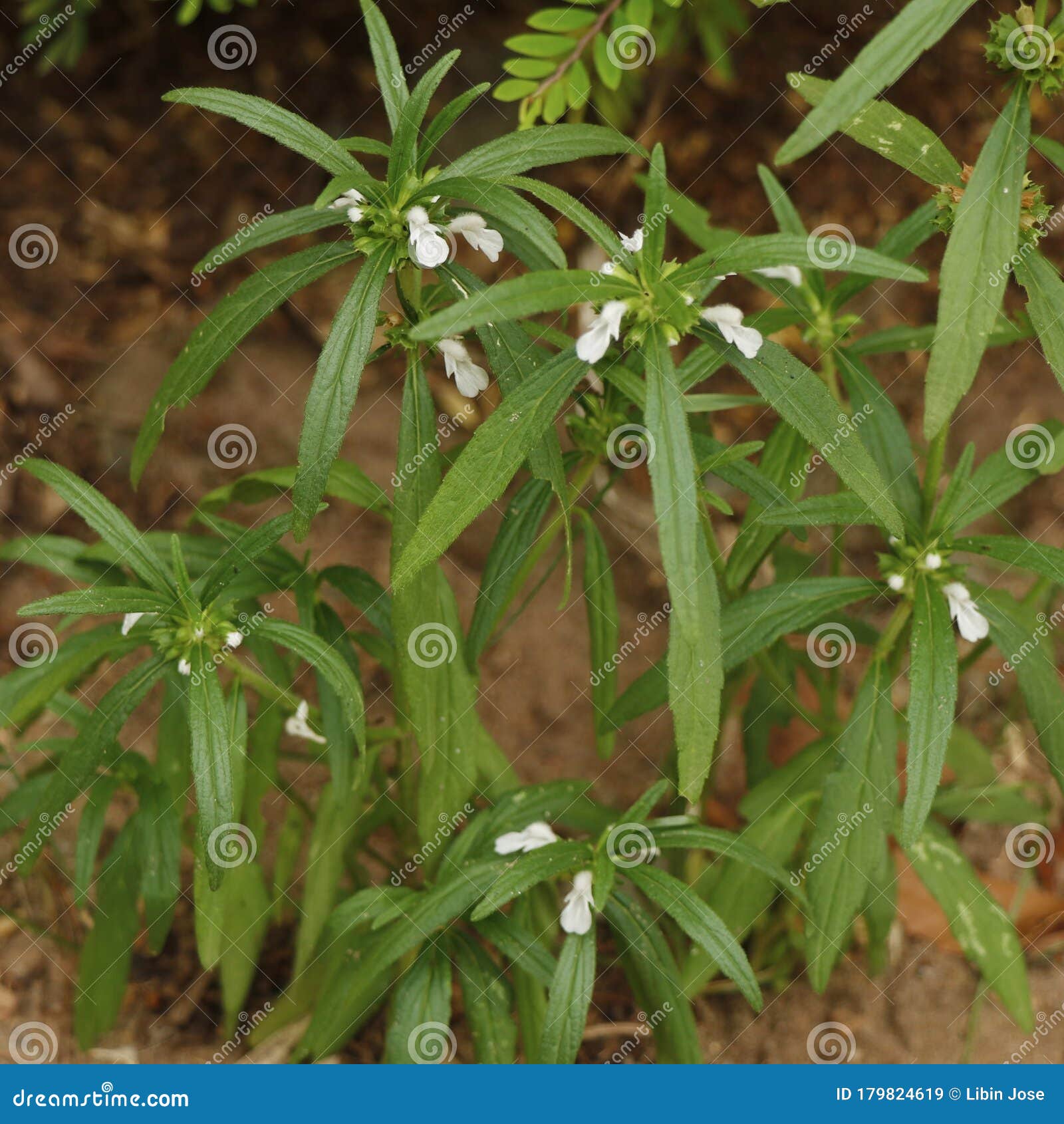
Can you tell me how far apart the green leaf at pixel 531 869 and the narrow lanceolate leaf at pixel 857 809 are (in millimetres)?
508

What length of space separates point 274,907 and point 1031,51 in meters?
2.64

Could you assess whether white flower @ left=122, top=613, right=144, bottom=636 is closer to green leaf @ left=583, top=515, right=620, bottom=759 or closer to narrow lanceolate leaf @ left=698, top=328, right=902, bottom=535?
green leaf @ left=583, top=515, right=620, bottom=759

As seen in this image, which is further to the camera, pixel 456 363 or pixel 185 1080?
A: pixel 185 1080

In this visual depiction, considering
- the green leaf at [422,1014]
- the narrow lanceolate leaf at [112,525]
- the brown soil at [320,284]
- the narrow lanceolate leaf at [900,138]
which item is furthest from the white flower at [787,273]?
the green leaf at [422,1014]

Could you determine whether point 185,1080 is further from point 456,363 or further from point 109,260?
point 109,260

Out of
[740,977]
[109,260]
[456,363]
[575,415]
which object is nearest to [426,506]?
[456,363]

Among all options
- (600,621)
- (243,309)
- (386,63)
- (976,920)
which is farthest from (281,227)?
(976,920)

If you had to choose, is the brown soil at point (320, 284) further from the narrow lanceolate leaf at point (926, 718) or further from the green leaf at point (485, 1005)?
the narrow lanceolate leaf at point (926, 718)

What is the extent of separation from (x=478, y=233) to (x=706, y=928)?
1.37 m

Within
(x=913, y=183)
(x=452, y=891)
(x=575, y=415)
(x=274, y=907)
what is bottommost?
(x=274, y=907)

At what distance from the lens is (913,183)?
13.6 ft

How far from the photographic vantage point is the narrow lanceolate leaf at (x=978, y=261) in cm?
169

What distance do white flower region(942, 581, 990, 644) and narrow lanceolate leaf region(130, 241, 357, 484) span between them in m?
1.29

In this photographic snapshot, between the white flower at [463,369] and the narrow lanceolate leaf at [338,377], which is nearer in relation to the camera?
the narrow lanceolate leaf at [338,377]
